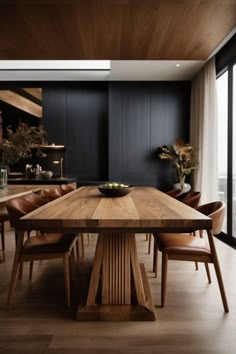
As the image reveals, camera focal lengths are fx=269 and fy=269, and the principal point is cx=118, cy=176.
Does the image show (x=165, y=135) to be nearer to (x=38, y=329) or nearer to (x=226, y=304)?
(x=226, y=304)

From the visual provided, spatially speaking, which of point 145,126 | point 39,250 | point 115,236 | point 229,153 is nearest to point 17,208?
point 39,250

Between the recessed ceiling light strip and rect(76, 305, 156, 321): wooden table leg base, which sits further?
the recessed ceiling light strip

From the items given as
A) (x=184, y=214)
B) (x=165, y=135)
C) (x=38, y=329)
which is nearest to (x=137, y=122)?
(x=165, y=135)

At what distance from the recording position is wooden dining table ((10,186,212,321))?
1500 millimetres

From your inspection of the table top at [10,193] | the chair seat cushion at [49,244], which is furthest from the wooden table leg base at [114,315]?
the table top at [10,193]

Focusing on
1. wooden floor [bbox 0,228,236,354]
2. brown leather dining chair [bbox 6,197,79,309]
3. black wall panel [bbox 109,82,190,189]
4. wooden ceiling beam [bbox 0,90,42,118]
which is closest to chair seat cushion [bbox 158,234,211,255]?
wooden floor [bbox 0,228,236,354]

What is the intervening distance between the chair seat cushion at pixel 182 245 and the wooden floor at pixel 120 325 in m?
0.44

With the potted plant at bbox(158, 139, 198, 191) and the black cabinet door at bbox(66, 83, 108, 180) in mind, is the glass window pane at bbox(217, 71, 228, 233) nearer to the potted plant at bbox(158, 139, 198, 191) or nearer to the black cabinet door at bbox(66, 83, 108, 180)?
the potted plant at bbox(158, 139, 198, 191)

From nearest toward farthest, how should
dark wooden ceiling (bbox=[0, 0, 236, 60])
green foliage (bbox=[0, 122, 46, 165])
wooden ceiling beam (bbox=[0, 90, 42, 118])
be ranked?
dark wooden ceiling (bbox=[0, 0, 236, 60]) → green foliage (bbox=[0, 122, 46, 165]) → wooden ceiling beam (bbox=[0, 90, 42, 118])

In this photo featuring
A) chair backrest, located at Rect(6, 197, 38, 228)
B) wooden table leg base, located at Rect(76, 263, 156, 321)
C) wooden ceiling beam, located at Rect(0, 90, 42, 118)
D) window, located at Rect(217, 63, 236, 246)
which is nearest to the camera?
wooden table leg base, located at Rect(76, 263, 156, 321)

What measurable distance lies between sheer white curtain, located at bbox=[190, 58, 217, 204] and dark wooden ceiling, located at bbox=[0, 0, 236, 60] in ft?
1.78

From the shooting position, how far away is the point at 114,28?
123 inches

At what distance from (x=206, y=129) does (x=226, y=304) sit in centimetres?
316

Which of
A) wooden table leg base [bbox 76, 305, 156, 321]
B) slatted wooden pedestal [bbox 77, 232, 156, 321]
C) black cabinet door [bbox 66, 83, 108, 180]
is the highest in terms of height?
black cabinet door [bbox 66, 83, 108, 180]
